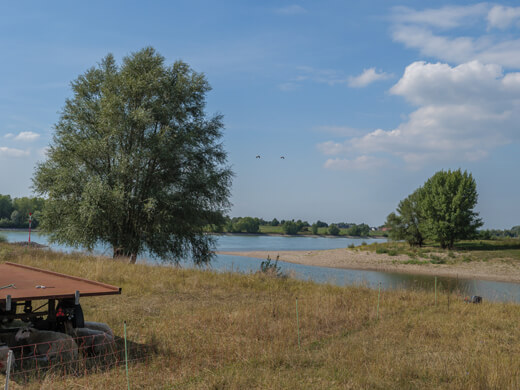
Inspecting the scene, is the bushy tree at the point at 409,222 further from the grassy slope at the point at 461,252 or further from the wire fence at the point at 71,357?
the wire fence at the point at 71,357

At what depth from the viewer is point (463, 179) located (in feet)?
170

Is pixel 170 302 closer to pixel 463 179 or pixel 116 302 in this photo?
pixel 116 302

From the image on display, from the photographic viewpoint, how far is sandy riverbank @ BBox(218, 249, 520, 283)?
1594 inches

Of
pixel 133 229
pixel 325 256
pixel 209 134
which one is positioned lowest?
pixel 325 256

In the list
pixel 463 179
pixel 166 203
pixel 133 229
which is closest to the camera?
pixel 166 203

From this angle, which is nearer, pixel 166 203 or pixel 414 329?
pixel 414 329

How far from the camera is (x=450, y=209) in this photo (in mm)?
50500

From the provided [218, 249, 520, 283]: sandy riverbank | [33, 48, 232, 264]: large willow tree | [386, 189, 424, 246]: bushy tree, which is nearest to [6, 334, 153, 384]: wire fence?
[33, 48, 232, 264]: large willow tree

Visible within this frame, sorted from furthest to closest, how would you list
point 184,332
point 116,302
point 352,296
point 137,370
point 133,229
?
point 133,229 → point 352,296 → point 116,302 → point 184,332 → point 137,370

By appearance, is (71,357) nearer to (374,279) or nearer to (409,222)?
(374,279)

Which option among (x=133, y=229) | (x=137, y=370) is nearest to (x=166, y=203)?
(x=133, y=229)

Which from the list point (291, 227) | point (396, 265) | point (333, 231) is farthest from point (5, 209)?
point (333, 231)

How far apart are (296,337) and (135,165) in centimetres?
1529

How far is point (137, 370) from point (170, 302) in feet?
16.9
